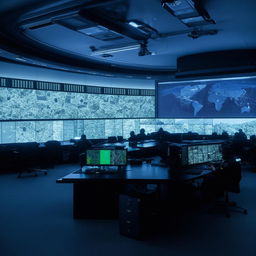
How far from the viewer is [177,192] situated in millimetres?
5246

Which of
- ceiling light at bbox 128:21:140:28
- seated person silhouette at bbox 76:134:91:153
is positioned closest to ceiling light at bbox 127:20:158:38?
ceiling light at bbox 128:21:140:28

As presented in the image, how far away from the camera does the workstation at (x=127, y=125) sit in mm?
3811

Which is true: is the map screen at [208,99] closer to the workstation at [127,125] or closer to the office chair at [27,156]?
the workstation at [127,125]

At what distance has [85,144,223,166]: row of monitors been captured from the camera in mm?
4730

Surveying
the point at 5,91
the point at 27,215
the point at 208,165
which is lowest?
the point at 27,215

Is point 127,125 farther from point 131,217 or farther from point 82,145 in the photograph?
point 131,217

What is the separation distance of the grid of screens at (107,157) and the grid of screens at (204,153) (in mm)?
1141

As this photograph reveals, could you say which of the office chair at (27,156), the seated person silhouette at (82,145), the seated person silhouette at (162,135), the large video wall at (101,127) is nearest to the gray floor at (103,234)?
the office chair at (27,156)

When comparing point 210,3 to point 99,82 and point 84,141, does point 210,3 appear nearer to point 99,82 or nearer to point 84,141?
point 84,141

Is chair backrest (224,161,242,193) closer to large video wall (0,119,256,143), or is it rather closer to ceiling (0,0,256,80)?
ceiling (0,0,256,80)

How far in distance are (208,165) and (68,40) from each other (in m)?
4.01

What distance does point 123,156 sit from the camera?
4.75m

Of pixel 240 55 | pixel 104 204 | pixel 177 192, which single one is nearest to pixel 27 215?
pixel 104 204

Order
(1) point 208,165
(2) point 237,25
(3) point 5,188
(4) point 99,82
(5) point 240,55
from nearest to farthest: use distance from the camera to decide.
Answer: (1) point 208,165, (2) point 237,25, (3) point 5,188, (5) point 240,55, (4) point 99,82
